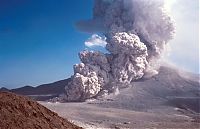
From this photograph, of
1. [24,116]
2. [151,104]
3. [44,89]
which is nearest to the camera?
[24,116]

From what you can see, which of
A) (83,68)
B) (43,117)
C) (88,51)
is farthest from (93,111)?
(43,117)

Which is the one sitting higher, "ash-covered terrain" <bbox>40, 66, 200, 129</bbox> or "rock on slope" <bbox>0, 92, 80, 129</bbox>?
"ash-covered terrain" <bbox>40, 66, 200, 129</bbox>

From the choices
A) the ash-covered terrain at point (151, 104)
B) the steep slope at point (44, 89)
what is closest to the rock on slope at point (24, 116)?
the ash-covered terrain at point (151, 104)

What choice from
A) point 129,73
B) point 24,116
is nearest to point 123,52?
point 129,73

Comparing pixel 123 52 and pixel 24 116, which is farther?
pixel 123 52

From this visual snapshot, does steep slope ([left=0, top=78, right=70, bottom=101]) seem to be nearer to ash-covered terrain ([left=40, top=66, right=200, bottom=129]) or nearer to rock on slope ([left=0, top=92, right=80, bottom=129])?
ash-covered terrain ([left=40, top=66, right=200, bottom=129])

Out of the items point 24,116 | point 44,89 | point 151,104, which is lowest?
point 24,116

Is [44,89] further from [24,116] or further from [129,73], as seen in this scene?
[24,116]

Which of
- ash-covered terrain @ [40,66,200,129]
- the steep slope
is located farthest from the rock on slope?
the steep slope

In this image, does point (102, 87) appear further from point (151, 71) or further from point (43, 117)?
point (43, 117)

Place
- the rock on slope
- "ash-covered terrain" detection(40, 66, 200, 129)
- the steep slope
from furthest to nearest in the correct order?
the steep slope, "ash-covered terrain" detection(40, 66, 200, 129), the rock on slope
